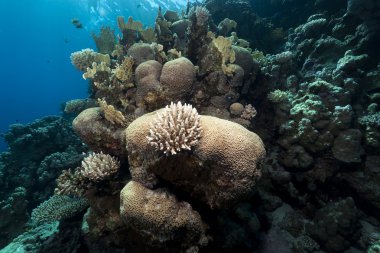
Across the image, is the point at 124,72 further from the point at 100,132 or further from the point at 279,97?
the point at 279,97

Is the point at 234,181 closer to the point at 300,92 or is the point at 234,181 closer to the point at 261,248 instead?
the point at 261,248

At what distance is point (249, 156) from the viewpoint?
10.9ft

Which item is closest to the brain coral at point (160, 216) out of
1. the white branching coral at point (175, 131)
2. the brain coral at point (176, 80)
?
the white branching coral at point (175, 131)

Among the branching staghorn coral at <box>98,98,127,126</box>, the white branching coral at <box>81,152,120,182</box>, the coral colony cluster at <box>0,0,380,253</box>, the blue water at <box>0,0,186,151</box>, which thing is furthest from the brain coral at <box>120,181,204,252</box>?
the blue water at <box>0,0,186,151</box>

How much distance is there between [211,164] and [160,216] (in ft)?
3.48

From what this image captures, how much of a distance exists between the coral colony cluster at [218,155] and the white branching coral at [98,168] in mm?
22

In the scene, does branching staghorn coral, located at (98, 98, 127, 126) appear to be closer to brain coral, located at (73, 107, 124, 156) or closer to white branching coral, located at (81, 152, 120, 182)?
brain coral, located at (73, 107, 124, 156)

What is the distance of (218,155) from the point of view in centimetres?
329

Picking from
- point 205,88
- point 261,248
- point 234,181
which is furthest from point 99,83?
point 261,248

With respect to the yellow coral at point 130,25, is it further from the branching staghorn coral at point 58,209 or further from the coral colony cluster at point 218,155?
the branching staghorn coral at point 58,209

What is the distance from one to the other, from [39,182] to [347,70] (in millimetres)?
12406

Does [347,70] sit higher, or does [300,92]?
[347,70]

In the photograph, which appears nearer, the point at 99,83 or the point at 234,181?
the point at 234,181

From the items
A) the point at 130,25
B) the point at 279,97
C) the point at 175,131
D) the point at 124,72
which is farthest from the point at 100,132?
the point at 130,25
